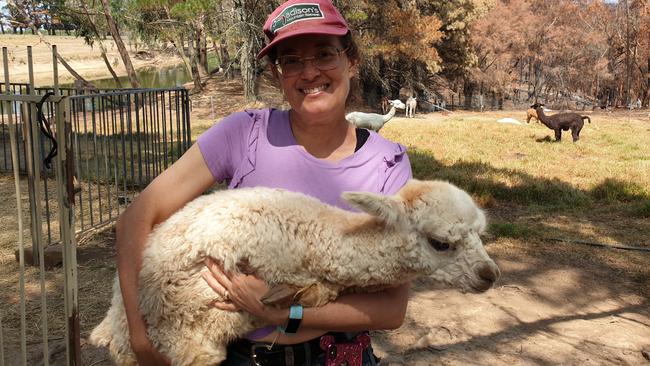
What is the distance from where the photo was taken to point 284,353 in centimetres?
180

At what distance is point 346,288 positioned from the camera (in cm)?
201

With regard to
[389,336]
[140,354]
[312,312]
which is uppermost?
[312,312]

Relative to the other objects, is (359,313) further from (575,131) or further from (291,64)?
(575,131)

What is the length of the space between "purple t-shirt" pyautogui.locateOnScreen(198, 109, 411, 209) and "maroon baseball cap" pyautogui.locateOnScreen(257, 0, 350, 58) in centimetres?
32

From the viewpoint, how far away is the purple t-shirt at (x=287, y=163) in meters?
2.00

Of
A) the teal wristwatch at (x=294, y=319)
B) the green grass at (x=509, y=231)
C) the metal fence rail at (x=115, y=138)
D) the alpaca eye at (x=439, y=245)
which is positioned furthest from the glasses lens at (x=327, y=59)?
the green grass at (x=509, y=231)

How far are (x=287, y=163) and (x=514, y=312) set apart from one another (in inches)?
155

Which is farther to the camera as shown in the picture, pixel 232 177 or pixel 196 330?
pixel 232 177

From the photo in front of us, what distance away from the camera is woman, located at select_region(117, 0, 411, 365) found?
182 centimetres

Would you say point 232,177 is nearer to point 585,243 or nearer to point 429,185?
point 429,185

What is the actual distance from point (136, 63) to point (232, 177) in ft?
185

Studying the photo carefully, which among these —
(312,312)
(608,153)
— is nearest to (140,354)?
(312,312)

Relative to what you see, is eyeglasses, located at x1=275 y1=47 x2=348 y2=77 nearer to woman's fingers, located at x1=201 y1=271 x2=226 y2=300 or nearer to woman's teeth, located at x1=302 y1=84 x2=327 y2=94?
woman's teeth, located at x1=302 y1=84 x2=327 y2=94

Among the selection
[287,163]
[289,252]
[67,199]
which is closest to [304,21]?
[287,163]
